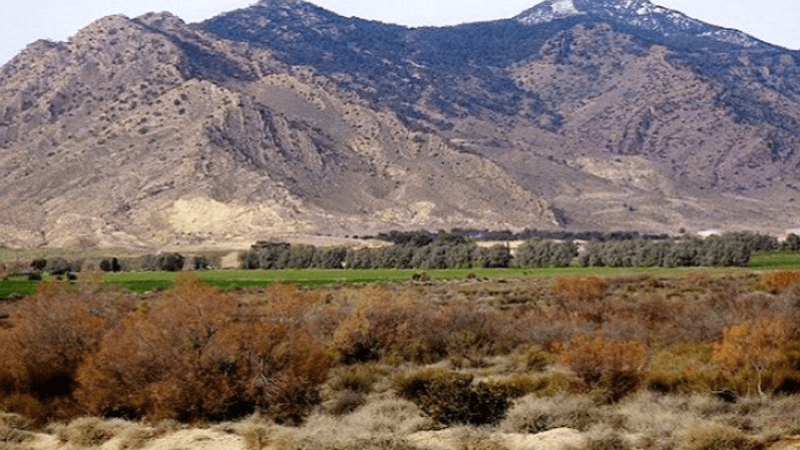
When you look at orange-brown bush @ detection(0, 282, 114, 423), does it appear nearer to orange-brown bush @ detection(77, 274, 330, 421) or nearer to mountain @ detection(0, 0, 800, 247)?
orange-brown bush @ detection(77, 274, 330, 421)

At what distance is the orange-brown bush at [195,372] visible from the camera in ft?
67.2

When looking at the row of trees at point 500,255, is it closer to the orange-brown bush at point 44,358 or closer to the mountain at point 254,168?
the mountain at point 254,168

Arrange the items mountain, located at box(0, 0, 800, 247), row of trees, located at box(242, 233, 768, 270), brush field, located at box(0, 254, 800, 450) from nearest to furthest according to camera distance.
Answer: brush field, located at box(0, 254, 800, 450), row of trees, located at box(242, 233, 768, 270), mountain, located at box(0, 0, 800, 247)

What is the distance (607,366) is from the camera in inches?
858

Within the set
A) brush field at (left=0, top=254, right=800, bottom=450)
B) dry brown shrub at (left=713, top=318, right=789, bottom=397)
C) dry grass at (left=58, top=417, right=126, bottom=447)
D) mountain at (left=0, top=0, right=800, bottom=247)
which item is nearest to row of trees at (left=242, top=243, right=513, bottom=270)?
mountain at (left=0, top=0, right=800, bottom=247)

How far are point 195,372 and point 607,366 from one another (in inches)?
352

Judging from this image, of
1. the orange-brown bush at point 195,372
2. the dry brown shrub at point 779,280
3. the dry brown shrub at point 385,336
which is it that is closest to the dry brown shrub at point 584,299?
the dry brown shrub at point 385,336

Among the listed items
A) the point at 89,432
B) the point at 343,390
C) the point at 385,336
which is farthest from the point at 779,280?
the point at 89,432

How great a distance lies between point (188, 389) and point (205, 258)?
8616 centimetres

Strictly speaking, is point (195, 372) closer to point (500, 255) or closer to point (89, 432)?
point (89, 432)

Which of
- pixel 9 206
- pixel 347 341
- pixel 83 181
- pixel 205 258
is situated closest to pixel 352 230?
pixel 205 258

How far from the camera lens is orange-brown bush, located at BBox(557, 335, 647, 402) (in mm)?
21719

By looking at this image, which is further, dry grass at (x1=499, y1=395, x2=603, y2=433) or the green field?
the green field

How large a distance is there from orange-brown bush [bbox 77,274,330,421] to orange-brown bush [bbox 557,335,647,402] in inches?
235
